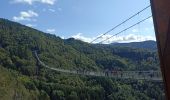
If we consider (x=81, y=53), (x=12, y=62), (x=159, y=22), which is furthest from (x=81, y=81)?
(x=159, y=22)

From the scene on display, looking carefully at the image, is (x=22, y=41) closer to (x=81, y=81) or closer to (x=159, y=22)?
(x=81, y=81)

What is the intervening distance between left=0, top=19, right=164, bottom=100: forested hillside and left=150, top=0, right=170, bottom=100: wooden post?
6056 cm

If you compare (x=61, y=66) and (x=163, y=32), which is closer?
(x=163, y=32)

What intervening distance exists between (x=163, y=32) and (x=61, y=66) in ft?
448

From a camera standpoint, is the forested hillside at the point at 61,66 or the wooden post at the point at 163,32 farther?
the forested hillside at the point at 61,66

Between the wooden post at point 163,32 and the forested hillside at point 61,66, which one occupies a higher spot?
the forested hillside at point 61,66

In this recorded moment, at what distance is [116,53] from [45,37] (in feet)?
107

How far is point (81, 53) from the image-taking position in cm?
15950

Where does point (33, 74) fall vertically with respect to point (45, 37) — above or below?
below

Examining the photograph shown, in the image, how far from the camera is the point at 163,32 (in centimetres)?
325

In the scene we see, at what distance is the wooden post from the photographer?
3.16m

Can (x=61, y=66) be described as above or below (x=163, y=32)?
above

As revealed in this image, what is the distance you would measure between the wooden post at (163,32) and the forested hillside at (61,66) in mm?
60558

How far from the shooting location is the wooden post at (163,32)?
3162mm
